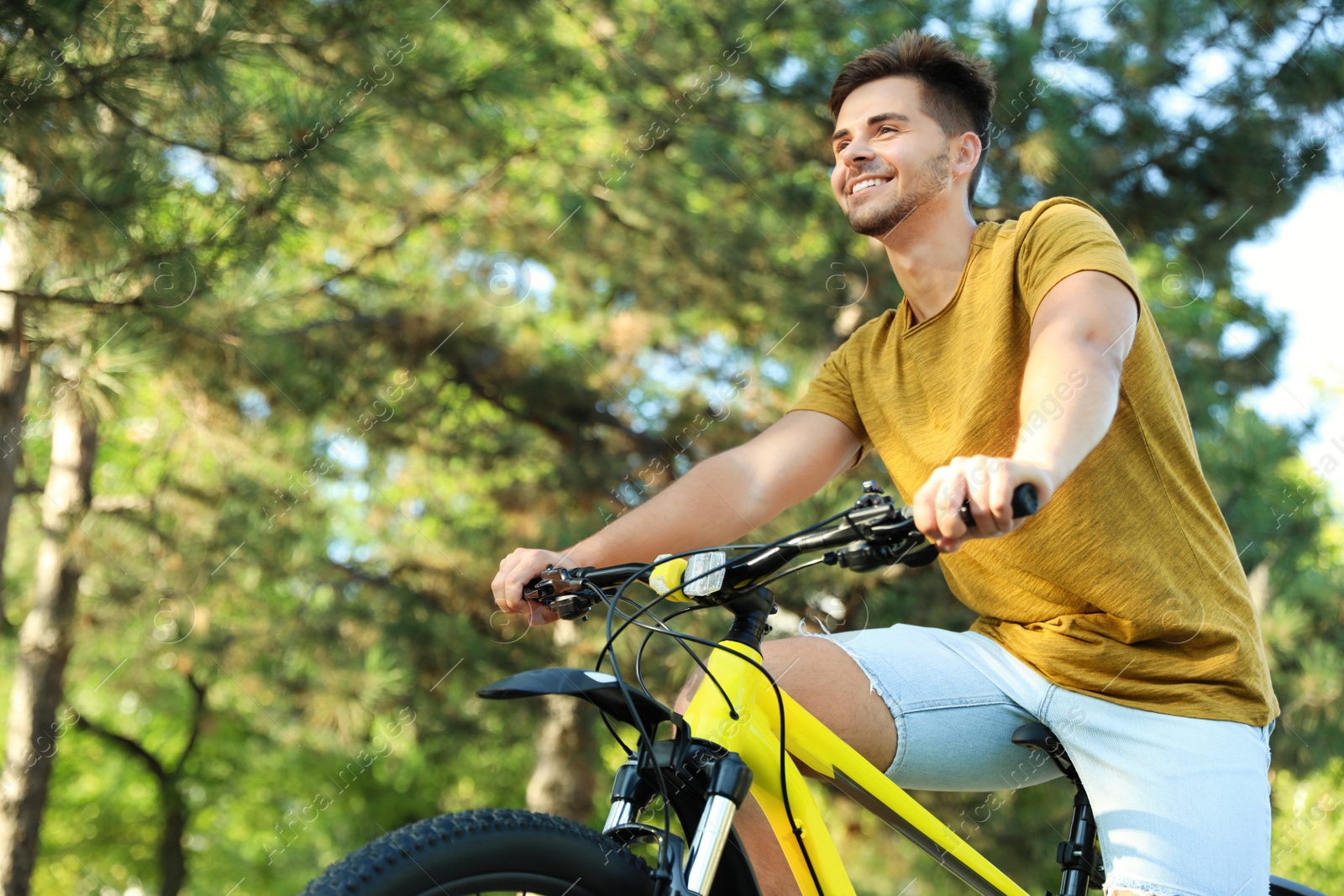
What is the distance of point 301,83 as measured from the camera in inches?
205

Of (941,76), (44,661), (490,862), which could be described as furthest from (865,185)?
(44,661)

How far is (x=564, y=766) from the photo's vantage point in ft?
24.6

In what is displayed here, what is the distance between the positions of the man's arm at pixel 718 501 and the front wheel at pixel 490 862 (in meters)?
0.41

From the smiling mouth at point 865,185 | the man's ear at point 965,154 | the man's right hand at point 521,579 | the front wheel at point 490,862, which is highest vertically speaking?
the man's ear at point 965,154

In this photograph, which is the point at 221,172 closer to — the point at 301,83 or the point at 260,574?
the point at 301,83

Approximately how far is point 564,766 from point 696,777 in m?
6.25

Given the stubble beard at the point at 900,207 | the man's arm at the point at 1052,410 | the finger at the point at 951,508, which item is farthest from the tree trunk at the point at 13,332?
the finger at the point at 951,508

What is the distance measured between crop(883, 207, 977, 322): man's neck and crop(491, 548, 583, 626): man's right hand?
891 mm

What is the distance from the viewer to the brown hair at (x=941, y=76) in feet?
7.30

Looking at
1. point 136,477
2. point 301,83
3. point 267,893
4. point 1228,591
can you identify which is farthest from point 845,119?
point 267,893

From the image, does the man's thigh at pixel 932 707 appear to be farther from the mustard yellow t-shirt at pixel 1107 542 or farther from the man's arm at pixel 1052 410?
the man's arm at pixel 1052 410

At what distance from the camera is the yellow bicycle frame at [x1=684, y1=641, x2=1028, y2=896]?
158cm

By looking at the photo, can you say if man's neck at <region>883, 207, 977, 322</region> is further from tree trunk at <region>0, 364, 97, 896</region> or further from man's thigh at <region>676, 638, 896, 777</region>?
tree trunk at <region>0, 364, 97, 896</region>

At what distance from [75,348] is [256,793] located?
37.6 ft
